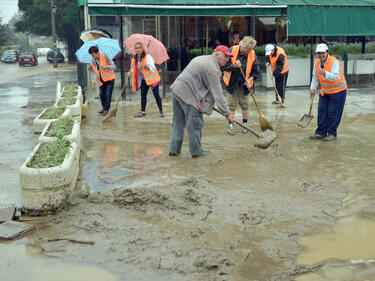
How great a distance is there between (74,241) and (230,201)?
168cm

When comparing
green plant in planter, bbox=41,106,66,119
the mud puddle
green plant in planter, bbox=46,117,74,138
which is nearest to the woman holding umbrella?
green plant in planter, bbox=41,106,66,119

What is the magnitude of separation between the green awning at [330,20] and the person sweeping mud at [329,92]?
6.53 m

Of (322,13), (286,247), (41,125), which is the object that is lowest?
(286,247)

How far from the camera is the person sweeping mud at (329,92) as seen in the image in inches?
304

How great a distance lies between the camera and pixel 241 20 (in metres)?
20.4

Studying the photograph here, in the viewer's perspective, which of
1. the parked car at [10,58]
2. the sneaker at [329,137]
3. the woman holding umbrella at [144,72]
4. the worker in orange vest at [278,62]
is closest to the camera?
the sneaker at [329,137]

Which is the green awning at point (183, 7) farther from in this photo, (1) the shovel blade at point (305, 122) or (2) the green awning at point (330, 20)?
(1) the shovel blade at point (305, 122)

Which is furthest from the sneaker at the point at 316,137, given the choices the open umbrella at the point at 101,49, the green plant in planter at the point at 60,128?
the open umbrella at the point at 101,49

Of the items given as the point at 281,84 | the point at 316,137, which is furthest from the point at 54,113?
A: the point at 281,84

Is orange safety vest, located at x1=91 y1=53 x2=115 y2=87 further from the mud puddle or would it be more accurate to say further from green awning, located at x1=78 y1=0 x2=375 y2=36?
the mud puddle

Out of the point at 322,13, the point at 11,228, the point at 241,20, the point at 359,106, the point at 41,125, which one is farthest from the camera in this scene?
the point at 241,20

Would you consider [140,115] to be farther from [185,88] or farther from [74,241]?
[74,241]

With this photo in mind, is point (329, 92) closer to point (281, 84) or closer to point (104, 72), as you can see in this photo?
point (281, 84)

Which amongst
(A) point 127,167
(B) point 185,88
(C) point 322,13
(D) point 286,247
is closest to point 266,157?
(B) point 185,88
